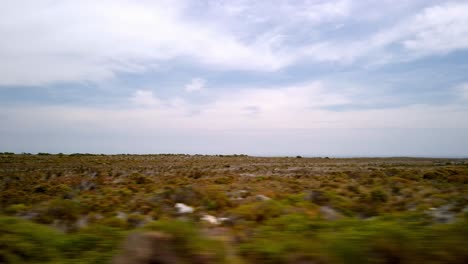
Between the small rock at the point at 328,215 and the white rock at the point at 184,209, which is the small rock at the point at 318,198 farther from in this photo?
the white rock at the point at 184,209

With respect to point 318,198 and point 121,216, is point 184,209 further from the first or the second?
point 318,198

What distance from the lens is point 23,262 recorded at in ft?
16.2

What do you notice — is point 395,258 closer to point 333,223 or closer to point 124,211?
point 333,223

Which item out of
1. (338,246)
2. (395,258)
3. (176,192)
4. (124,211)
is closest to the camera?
(395,258)

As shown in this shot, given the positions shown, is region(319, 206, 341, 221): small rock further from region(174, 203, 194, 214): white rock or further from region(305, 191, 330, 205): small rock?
region(174, 203, 194, 214): white rock

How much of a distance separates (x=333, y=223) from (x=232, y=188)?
900 centimetres

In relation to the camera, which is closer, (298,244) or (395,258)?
(395,258)

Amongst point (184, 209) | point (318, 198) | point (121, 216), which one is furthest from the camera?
point (318, 198)

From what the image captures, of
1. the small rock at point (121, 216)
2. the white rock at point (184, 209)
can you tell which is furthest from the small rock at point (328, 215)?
the small rock at point (121, 216)

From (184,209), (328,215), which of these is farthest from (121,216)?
(328,215)

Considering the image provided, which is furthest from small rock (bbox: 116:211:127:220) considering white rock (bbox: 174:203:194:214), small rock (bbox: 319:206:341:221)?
Result: small rock (bbox: 319:206:341:221)

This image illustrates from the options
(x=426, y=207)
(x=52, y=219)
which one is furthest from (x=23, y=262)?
(x=426, y=207)

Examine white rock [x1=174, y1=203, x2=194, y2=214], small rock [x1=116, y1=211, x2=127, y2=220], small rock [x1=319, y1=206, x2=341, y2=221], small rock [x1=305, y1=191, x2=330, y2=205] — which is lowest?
small rock [x1=116, y1=211, x2=127, y2=220]

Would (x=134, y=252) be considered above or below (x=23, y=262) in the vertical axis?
above
